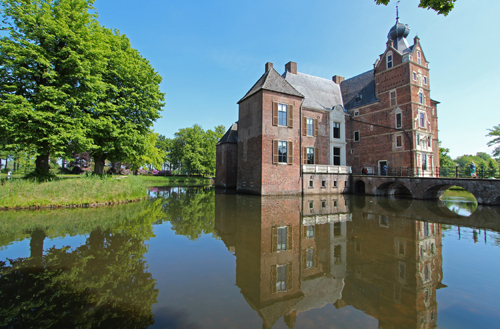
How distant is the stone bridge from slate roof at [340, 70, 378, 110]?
31.0 feet

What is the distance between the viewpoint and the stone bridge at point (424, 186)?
14.9 m

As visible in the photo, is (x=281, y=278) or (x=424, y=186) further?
(x=424, y=186)

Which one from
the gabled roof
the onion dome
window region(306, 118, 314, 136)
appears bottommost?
window region(306, 118, 314, 136)

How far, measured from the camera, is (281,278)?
4.25 meters

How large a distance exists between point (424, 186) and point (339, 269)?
18295 mm

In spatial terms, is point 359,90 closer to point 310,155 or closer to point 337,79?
point 337,79

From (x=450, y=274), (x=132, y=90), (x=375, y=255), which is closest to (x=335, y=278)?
(x=375, y=255)

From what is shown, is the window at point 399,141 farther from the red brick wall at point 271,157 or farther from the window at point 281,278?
the window at point 281,278

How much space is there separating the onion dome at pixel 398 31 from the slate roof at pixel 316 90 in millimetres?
7640

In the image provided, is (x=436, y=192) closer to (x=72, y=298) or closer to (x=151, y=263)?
(x=151, y=263)

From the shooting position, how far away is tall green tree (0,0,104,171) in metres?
11.2

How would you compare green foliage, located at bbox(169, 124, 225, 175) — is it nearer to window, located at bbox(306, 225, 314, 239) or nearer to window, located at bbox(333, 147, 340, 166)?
window, located at bbox(333, 147, 340, 166)

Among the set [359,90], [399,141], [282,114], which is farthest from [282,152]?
[359,90]

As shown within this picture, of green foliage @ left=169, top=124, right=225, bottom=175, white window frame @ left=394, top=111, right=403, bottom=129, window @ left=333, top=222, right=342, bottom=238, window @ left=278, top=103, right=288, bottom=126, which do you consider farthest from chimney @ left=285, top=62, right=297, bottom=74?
green foliage @ left=169, top=124, right=225, bottom=175
